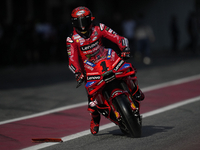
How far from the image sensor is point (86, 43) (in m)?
6.43

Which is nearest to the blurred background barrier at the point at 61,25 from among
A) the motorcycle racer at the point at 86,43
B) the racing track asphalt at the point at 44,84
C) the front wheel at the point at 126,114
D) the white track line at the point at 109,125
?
the racing track asphalt at the point at 44,84

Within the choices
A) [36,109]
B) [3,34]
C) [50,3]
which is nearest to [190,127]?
[36,109]

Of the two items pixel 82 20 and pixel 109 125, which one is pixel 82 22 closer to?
pixel 82 20

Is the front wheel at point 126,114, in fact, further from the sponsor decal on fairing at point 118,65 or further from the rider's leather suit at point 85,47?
the rider's leather suit at point 85,47

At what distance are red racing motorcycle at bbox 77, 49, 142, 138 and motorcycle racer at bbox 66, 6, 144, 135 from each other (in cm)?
23

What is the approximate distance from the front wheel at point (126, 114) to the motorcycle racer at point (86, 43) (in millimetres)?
544

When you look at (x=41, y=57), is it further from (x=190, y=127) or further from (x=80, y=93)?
(x=190, y=127)

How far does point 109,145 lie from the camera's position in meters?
5.88

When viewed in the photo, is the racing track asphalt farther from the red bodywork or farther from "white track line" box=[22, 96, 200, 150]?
the red bodywork

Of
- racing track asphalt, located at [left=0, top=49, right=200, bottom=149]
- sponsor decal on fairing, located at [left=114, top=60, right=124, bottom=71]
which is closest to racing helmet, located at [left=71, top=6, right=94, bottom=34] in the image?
sponsor decal on fairing, located at [left=114, top=60, right=124, bottom=71]

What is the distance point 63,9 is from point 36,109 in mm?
16022

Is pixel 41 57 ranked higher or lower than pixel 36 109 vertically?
lower

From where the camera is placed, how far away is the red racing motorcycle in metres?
5.80

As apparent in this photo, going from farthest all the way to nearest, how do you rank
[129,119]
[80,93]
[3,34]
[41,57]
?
1. [41,57]
2. [3,34]
3. [80,93]
4. [129,119]
